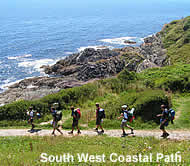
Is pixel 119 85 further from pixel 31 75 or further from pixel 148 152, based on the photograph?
pixel 31 75

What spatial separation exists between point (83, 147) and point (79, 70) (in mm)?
34629

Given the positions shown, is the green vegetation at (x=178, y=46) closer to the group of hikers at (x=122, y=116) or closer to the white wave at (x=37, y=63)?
the white wave at (x=37, y=63)

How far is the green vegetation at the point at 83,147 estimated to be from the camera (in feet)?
30.5

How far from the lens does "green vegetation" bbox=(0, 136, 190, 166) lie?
366 inches

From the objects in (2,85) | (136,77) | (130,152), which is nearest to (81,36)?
(2,85)

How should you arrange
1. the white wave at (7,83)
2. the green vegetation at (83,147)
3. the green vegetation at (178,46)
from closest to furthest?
the green vegetation at (83,147), the white wave at (7,83), the green vegetation at (178,46)

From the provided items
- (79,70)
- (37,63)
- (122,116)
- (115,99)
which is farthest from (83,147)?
(37,63)

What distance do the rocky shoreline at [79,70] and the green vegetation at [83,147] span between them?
62.7 ft

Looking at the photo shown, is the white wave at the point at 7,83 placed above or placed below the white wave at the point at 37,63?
below

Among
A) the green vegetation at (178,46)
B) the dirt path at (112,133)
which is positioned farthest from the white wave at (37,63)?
the dirt path at (112,133)

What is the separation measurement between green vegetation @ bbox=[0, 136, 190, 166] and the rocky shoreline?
62.7 ft

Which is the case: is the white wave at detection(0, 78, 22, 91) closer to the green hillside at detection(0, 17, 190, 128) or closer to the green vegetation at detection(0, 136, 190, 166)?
the green hillside at detection(0, 17, 190, 128)

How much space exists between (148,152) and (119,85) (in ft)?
41.1

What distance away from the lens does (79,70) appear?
45.2 metres
